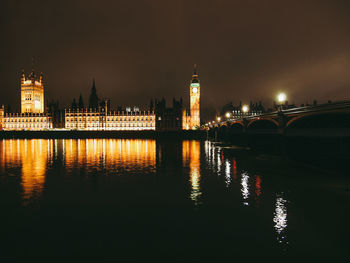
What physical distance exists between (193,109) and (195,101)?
5.45m

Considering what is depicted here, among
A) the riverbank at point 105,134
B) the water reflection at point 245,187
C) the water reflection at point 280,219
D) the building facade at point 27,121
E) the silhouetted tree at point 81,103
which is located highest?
the silhouetted tree at point 81,103

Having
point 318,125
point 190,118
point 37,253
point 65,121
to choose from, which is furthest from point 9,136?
point 37,253

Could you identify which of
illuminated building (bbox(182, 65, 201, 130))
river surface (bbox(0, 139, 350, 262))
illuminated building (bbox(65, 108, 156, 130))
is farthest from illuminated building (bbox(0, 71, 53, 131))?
river surface (bbox(0, 139, 350, 262))

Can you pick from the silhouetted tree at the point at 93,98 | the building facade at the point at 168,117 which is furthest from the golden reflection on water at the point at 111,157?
the silhouetted tree at the point at 93,98

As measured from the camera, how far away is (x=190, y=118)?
5915 inches

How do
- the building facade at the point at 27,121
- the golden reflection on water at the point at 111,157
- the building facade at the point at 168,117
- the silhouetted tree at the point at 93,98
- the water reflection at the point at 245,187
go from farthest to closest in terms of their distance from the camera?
the silhouetted tree at the point at 93,98 < the building facade at the point at 27,121 < the building facade at the point at 168,117 < the golden reflection on water at the point at 111,157 < the water reflection at the point at 245,187

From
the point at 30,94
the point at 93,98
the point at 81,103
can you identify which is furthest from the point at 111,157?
the point at 30,94

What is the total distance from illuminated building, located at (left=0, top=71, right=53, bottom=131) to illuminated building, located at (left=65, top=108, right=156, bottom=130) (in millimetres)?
14153

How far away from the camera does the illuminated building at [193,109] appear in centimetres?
14688

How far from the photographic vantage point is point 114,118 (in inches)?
5748

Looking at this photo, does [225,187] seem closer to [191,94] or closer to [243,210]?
[243,210]

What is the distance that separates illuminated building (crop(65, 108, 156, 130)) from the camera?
5659 inches

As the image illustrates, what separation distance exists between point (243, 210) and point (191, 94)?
148m

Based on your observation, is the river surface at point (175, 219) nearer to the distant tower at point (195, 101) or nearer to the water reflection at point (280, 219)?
the water reflection at point (280, 219)
